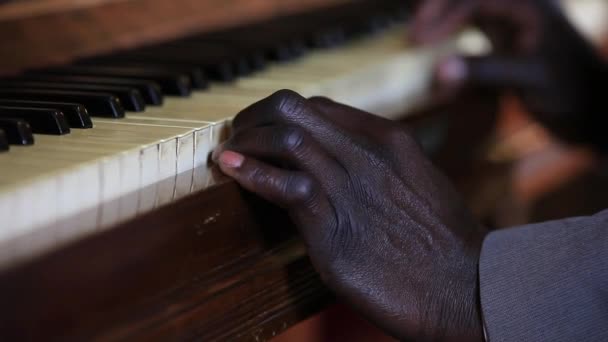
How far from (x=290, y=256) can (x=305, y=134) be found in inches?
6.8

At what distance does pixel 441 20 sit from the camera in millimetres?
1610

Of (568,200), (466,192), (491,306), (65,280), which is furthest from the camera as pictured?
(568,200)

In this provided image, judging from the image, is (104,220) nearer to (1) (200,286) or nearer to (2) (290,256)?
(1) (200,286)

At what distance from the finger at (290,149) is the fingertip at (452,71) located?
71cm

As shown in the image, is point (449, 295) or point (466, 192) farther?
point (466, 192)

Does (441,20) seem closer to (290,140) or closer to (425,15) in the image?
(425,15)

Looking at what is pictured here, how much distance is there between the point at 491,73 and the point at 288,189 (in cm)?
94

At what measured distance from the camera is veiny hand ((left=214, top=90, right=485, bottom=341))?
766 mm

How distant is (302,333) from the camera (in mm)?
930

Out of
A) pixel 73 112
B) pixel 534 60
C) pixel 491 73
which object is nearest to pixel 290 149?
pixel 73 112

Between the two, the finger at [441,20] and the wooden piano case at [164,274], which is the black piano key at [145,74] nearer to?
the wooden piano case at [164,274]

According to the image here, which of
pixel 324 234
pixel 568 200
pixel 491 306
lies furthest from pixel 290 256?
pixel 568 200

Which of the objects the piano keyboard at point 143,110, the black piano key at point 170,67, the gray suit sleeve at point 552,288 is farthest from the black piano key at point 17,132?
the gray suit sleeve at point 552,288

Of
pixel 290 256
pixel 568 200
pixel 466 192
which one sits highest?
pixel 290 256
